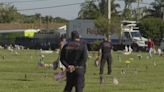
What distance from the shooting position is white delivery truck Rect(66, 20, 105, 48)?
7094 cm

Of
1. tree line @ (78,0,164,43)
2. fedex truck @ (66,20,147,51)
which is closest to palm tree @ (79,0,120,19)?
tree line @ (78,0,164,43)

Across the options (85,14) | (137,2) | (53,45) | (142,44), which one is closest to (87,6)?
(85,14)

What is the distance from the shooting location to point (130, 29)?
234 ft

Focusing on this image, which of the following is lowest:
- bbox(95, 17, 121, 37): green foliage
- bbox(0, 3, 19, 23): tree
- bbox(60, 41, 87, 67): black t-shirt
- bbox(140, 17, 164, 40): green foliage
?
bbox(0, 3, 19, 23): tree

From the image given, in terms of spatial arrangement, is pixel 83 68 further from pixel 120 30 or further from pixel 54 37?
pixel 54 37

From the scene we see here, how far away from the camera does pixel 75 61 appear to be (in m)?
14.1

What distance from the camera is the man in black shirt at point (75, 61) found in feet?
45.6

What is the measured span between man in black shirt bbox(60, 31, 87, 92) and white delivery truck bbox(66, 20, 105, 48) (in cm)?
5492

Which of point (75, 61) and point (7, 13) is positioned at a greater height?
point (75, 61)

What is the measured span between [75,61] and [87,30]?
5885cm

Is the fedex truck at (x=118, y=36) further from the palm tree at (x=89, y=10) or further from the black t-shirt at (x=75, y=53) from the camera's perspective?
the black t-shirt at (x=75, y=53)

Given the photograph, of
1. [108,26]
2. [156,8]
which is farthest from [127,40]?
[156,8]

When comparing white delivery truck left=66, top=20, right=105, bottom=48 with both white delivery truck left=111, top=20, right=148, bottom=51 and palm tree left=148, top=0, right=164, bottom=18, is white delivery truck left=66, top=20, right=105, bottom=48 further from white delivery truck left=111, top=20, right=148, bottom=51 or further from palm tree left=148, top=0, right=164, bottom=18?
palm tree left=148, top=0, right=164, bottom=18

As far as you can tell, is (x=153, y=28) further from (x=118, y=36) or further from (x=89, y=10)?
(x=89, y=10)
